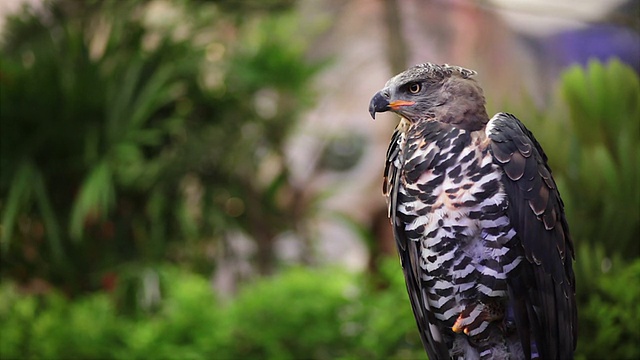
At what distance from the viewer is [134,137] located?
407 cm

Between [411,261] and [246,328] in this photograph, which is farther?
[246,328]

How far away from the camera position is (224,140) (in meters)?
4.46

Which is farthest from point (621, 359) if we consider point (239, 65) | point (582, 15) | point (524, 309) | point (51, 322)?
point (239, 65)

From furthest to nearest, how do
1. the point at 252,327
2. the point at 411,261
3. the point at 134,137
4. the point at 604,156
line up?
the point at 134,137 → the point at 252,327 → the point at 604,156 → the point at 411,261

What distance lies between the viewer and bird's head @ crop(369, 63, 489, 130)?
149 cm

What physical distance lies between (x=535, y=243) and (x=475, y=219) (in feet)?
0.50

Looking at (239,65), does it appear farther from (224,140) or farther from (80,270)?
(80,270)

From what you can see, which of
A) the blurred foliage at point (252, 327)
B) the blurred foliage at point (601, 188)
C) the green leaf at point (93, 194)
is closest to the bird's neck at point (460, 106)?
the blurred foliage at point (601, 188)

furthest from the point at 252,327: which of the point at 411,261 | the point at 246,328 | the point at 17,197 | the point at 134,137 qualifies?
the point at 411,261

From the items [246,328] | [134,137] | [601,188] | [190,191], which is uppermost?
[134,137]

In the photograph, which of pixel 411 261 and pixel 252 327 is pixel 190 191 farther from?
pixel 411 261

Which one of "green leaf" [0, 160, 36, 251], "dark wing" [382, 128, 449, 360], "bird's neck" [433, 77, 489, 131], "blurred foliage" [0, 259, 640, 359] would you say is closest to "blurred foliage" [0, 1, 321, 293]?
"green leaf" [0, 160, 36, 251]

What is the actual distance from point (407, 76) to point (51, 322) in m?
2.67

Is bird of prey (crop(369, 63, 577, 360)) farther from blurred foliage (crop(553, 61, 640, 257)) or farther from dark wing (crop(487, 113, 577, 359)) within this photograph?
blurred foliage (crop(553, 61, 640, 257))
